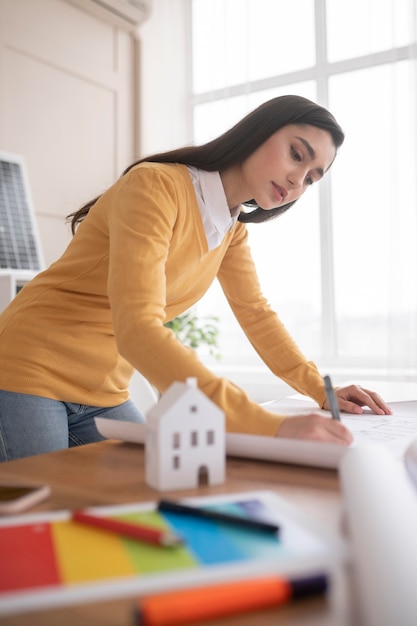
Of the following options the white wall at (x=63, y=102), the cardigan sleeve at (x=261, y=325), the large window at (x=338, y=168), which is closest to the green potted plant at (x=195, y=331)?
the large window at (x=338, y=168)

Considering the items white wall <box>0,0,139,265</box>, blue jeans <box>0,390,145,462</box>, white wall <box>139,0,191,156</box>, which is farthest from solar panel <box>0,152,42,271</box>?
blue jeans <box>0,390,145,462</box>

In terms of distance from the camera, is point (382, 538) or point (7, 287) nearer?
point (382, 538)

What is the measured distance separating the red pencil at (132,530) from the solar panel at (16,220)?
88.6 inches

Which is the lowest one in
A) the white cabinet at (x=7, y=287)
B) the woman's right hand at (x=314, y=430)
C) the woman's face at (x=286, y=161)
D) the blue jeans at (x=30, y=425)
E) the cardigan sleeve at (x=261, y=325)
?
the blue jeans at (x=30, y=425)

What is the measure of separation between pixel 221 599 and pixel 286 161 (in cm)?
100

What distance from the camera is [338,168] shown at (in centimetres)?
320

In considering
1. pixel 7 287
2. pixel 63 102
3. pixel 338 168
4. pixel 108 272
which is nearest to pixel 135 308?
pixel 108 272

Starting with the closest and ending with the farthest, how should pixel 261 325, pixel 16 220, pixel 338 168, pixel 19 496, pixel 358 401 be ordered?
pixel 19 496, pixel 358 401, pixel 261 325, pixel 16 220, pixel 338 168

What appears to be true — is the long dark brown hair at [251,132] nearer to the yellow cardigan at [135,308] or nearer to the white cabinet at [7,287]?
the yellow cardigan at [135,308]

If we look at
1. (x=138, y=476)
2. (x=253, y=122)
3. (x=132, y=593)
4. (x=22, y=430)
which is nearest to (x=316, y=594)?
(x=132, y=593)

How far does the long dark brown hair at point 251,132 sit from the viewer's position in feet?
3.89

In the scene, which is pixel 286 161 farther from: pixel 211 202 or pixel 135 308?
pixel 135 308

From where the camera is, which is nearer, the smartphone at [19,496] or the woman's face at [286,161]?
the smartphone at [19,496]

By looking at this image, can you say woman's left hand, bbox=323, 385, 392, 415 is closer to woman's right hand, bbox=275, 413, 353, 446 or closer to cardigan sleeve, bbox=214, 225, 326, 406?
cardigan sleeve, bbox=214, 225, 326, 406
